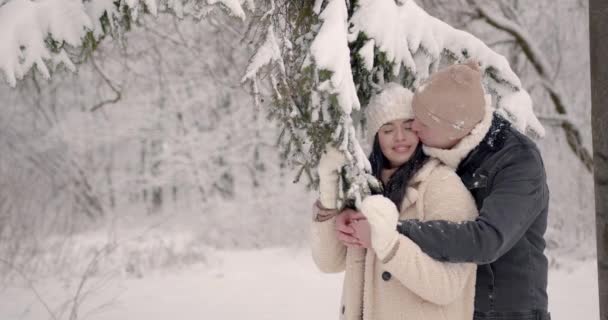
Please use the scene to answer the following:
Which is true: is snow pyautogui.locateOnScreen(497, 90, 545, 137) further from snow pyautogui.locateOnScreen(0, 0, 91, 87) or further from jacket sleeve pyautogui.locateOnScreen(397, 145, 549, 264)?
snow pyautogui.locateOnScreen(0, 0, 91, 87)

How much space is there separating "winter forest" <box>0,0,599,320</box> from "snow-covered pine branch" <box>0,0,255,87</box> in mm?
2485

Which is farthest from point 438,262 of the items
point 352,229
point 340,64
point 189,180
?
point 189,180

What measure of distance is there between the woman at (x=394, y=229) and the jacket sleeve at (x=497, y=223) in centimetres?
7

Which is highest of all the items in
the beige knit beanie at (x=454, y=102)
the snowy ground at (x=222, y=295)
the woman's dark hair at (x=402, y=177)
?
the beige knit beanie at (x=454, y=102)

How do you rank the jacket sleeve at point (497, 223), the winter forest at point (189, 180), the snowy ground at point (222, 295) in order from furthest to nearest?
1. the winter forest at point (189, 180)
2. the snowy ground at point (222, 295)
3. the jacket sleeve at point (497, 223)

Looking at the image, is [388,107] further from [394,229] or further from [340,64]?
[394,229]

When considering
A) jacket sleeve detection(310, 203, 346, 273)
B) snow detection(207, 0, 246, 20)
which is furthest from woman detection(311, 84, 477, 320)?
snow detection(207, 0, 246, 20)

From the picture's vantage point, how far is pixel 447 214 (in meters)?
2.05

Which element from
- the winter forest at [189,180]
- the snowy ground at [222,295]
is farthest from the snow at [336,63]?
the snowy ground at [222,295]

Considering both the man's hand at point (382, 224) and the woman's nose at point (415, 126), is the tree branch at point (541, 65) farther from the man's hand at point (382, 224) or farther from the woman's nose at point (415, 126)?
the man's hand at point (382, 224)

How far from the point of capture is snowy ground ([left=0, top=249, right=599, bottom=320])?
730 cm

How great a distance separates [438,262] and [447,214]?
183 mm

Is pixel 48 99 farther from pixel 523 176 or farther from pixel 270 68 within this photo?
pixel 523 176

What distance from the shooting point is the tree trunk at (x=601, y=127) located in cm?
320
